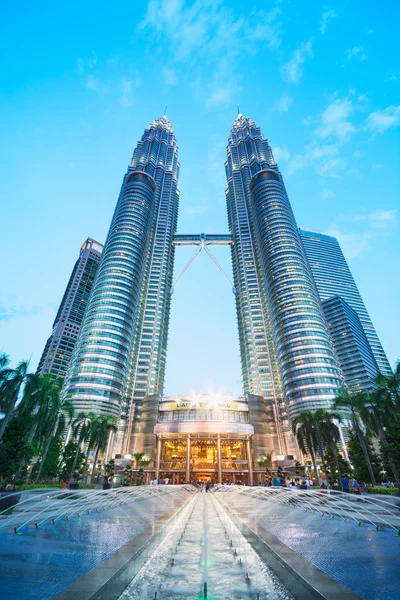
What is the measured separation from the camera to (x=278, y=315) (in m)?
124

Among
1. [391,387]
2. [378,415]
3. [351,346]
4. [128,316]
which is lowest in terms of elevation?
[378,415]

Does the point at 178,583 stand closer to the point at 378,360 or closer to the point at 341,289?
the point at 378,360

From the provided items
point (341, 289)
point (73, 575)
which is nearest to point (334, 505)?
point (73, 575)

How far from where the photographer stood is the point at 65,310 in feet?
640

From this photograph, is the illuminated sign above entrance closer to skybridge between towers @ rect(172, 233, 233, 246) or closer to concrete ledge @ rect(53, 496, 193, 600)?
concrete ledge @ rect(53, 496, 193, 600)

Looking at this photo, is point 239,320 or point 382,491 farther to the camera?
point 239,320

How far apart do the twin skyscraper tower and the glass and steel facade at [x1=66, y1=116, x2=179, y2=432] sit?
0.41 meters

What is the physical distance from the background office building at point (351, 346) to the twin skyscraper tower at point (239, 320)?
15.3 metres

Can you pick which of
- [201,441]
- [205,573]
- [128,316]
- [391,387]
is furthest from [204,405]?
[205,573]

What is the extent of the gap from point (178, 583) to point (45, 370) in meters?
190

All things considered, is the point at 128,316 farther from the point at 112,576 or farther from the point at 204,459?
the point at 112,576

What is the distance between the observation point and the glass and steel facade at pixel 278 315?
351 ft

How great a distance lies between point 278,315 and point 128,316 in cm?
6340

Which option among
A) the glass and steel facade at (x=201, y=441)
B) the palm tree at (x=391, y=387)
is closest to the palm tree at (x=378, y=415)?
the palm tree at (x=391, y=387)
